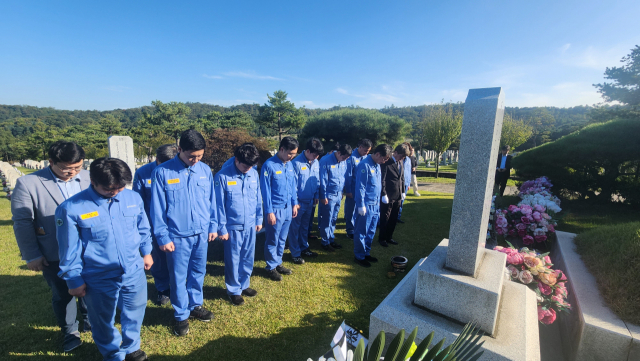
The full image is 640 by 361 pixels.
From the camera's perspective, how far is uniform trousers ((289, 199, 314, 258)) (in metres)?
4.40

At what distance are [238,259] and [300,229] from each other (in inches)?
63.0

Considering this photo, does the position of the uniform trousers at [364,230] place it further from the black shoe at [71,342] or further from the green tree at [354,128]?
the green tree at [354,128]

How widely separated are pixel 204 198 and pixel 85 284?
1165 millimetres

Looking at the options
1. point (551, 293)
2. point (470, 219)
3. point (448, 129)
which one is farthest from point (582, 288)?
point (448, 129)

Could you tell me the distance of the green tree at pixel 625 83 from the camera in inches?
619

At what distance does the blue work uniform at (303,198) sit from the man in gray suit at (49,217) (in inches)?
106

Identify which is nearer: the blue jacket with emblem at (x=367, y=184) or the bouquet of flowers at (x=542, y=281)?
the bouquet of flowers at (x=542, y=281)

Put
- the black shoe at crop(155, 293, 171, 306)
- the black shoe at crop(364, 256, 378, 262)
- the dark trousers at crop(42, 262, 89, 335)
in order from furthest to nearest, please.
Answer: the black shoe at crop(364, 256, 378, 262) → the black shoe at crop(155, 293, 171, 306) → the dark trousers at crop(42, 262, 89, 335)

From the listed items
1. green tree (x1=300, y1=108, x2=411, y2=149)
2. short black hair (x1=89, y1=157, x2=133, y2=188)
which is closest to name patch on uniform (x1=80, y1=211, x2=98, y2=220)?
short black hair (x1=89, y1=157, x2=133, y2=188)

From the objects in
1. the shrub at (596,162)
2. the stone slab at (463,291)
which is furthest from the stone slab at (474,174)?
the shrub at (596,162)

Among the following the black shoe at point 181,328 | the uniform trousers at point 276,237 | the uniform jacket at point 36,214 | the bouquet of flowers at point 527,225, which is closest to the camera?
the uniform jacket at point 36,214

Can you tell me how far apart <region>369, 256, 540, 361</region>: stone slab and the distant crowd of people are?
6.05 feet

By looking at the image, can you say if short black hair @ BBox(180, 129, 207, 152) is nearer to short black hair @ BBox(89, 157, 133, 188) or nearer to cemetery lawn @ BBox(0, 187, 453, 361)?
→ short black hair @ BBox(89, 157, 133, 188)

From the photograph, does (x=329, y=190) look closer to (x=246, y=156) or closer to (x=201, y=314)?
(x=246, y=156)
